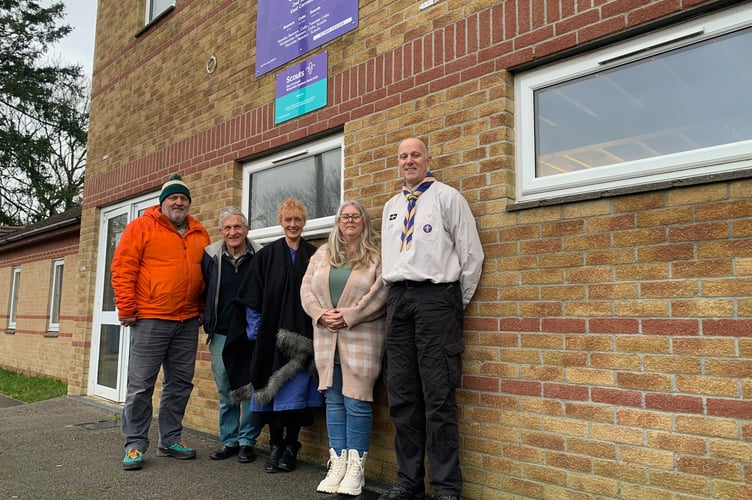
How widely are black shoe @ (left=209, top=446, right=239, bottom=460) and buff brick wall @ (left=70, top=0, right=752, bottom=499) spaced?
23.0 inches

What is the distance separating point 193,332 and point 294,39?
8.18 ft

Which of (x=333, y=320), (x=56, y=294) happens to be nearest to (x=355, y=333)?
(x=333, y=320)

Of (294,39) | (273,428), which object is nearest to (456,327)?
(273,428)

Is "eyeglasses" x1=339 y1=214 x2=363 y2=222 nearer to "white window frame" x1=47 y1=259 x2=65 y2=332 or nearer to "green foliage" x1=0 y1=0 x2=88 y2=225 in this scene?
"white window frame" x1=47 y1=259 x2=65 y2=332

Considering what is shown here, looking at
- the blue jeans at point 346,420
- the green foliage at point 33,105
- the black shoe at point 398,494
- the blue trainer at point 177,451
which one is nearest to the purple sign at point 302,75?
the blue jeans at point 346,420

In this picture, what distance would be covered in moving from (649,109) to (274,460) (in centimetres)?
315

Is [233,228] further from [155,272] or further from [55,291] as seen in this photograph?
[55,291]

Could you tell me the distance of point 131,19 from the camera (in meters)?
7.62

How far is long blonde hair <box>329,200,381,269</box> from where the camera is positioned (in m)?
3.84

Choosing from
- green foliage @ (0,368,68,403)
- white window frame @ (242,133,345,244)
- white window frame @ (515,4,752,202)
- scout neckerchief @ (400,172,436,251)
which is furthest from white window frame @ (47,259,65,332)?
white window frame @ (515,4,752,202)

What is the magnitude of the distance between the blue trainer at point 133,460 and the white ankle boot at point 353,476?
1.59 m

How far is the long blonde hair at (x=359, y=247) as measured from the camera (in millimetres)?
3838

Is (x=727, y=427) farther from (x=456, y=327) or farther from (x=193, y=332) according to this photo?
(x=193, y=332)

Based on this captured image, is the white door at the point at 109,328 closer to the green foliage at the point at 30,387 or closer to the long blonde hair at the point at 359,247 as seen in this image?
the green foliage at the point at 30,387
